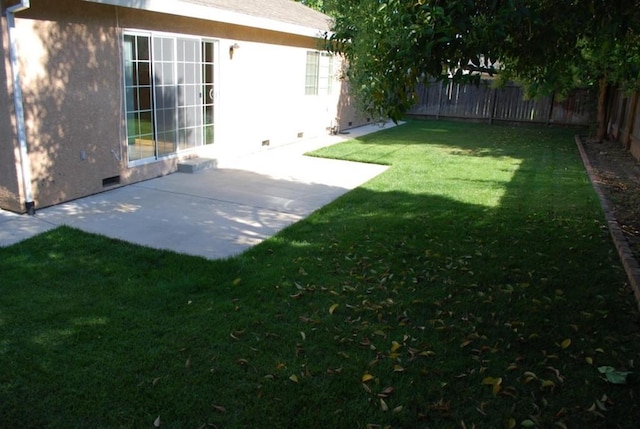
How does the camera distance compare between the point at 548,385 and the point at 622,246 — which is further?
the point at 622,246

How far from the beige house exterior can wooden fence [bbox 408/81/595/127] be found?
27.9 feet

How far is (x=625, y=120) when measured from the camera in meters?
13.9

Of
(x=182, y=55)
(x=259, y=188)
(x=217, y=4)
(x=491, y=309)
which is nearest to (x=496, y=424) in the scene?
(x=491, y=309)

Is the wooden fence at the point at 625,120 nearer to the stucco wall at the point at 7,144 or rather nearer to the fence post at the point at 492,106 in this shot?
the fence post at the point at 492,106

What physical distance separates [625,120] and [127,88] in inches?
478

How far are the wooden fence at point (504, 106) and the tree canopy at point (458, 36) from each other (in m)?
14.6

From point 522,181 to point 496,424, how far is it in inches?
281

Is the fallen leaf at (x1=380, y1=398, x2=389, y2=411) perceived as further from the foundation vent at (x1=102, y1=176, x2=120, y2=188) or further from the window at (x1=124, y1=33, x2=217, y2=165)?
the window at (x1=124, y1=33, x2=217, y2=165)

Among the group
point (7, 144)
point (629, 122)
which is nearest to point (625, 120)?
point (629, 122)

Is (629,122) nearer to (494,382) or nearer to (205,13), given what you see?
(205,13)

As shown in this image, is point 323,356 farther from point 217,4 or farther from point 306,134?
point 306,134

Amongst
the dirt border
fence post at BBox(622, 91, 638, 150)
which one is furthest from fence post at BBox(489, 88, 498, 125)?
the dirt border

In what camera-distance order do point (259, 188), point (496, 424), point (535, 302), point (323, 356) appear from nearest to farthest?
point (496, 424) → point (323, 356) → point (535, 302) → point (259, 188)

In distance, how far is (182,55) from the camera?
9.32 meters
